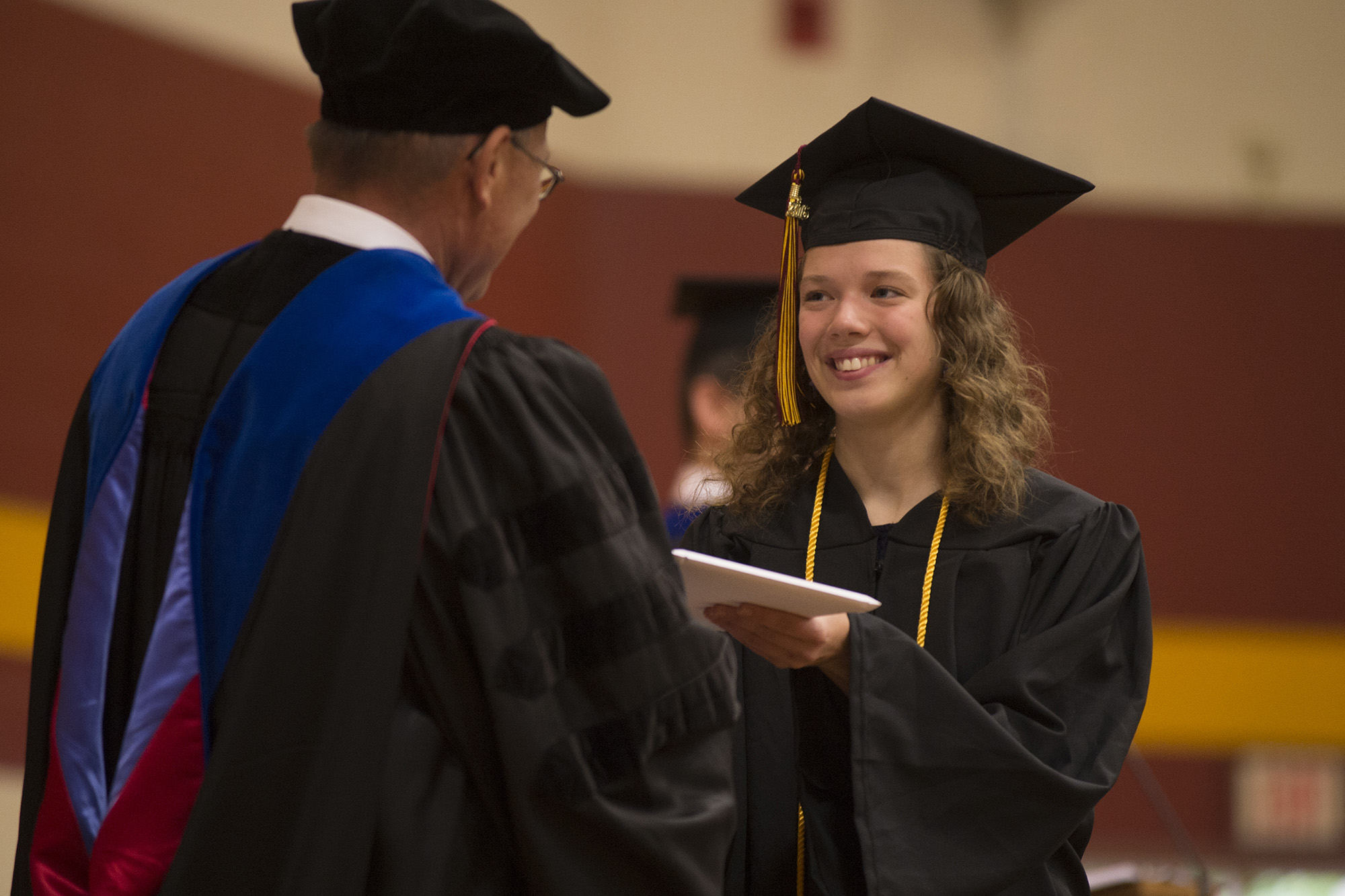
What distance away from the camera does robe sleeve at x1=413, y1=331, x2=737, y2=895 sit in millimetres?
1322

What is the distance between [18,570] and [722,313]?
2634 mm

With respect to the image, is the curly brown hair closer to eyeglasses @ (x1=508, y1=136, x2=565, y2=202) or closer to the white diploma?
the white diploma

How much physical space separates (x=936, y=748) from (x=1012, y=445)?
57cm

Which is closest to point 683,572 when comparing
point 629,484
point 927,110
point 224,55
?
point 629,484

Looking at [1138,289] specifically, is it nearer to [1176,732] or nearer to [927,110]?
[927,110]

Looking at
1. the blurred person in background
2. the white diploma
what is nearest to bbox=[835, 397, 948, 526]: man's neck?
the white diploma

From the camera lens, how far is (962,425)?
206 centimetres

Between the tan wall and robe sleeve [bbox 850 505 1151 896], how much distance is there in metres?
5.10

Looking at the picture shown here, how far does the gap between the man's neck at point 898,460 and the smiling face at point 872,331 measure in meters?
0.03

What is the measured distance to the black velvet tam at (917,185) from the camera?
6.82 feet

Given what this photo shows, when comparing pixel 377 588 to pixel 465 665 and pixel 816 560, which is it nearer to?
pixel 465 665

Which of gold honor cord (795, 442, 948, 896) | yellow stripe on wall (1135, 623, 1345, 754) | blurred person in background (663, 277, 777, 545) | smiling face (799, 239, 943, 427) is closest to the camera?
gold honor cord (795, 442, 948, 896)

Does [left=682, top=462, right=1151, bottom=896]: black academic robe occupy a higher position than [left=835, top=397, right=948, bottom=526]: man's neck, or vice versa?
[left=835, top=397, right=948, bottom=526]: man's neck

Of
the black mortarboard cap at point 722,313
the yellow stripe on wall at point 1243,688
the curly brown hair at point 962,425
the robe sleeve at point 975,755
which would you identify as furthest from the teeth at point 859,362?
the yellow stripe on wall at point 1243,688
